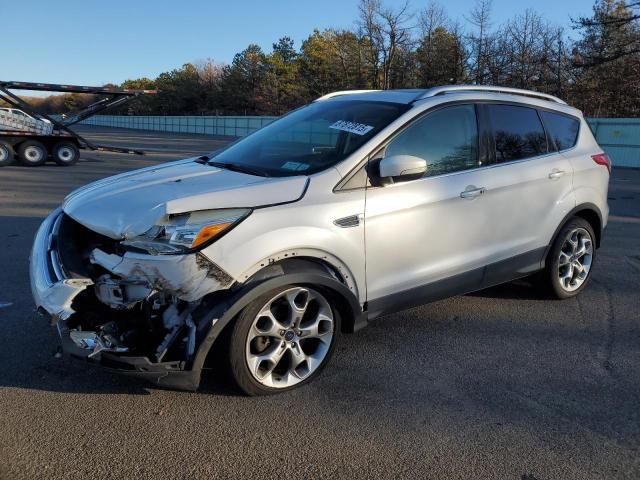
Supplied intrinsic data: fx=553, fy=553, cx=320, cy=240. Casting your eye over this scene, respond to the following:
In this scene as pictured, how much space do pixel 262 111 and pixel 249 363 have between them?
220ft

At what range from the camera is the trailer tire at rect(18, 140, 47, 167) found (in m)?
17.4

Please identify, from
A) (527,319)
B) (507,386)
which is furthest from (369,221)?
(527,319)

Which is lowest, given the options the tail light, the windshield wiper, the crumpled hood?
the crumpled hood

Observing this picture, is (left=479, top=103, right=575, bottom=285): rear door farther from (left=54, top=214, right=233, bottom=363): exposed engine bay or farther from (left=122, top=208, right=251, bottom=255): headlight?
(left=54, top=214, right=233, bottom=363): exposed engine bay

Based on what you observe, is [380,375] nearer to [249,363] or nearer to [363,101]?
[249,363]

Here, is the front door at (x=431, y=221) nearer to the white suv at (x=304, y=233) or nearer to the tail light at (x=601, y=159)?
the white suv at (x=304, y=233)

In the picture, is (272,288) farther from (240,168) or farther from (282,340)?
(240,168)

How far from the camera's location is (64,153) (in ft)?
59.2

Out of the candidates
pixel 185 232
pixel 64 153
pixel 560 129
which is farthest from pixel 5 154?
pixel 560 129

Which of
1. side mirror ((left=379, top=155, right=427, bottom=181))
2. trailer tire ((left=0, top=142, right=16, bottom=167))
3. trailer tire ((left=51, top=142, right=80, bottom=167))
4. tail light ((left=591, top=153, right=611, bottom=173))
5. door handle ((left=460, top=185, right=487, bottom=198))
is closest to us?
side mirror ((left=379, top=155, right=427, bottom=181))

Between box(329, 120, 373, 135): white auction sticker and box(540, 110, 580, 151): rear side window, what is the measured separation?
186 cm

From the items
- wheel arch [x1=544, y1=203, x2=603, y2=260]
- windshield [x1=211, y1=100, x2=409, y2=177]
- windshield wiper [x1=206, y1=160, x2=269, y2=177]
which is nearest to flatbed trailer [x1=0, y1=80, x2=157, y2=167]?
windshield [x1=211, y1=100, x2=409, y2=177]

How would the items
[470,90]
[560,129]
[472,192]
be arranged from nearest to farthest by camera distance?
[472,192] < [470,90] < [560,129]

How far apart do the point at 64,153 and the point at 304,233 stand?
17291mm
